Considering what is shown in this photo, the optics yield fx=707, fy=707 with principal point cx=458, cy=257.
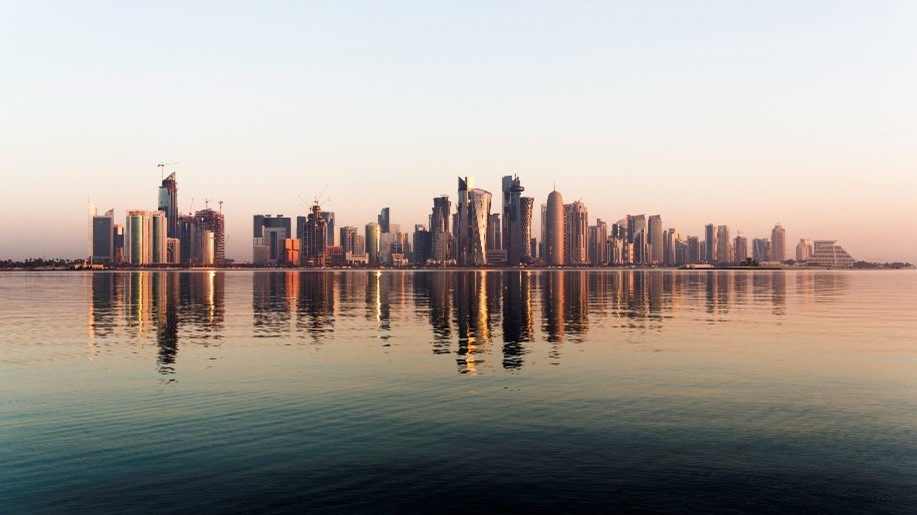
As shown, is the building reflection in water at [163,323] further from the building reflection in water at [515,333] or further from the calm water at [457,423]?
the building reflection in water at [515,333]

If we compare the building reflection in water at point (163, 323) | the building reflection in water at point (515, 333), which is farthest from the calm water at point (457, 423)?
the building reflection in water at point (163, 323)

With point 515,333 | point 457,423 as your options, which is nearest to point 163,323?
point 515,333

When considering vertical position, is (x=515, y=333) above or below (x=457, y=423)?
below

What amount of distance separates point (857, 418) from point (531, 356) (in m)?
26.3

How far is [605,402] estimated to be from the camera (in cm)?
3853

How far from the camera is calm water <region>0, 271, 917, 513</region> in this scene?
23641mm

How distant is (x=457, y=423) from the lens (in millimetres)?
33312

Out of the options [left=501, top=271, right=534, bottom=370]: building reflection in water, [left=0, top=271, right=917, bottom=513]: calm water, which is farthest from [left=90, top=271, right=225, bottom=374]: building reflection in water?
[left=501, top=271, right=534, bottom=370]: building reflection in water

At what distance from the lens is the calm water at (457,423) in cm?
2364

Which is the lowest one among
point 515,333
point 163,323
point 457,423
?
point 515,333

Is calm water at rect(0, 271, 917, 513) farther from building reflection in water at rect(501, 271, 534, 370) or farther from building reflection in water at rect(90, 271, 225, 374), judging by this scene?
building reflection in water at rect(90, 271, 225, 374)

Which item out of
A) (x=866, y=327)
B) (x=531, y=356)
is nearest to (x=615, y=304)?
(x=866, y=327)

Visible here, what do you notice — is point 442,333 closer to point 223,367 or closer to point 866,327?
point 223,367

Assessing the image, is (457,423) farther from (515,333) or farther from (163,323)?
(163,323)
